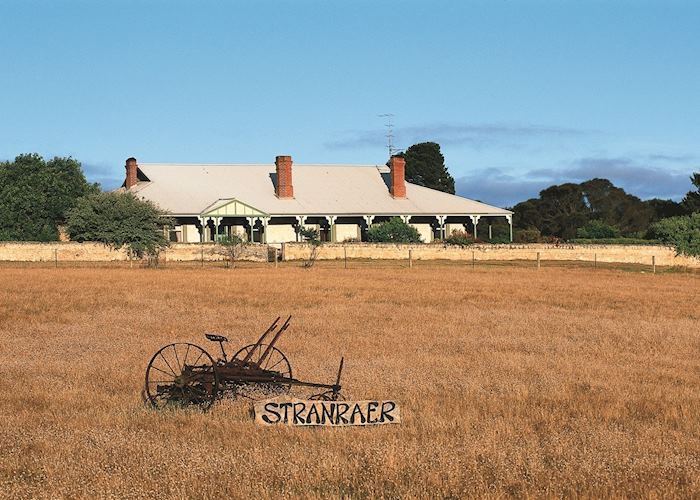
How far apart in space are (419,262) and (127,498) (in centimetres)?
5571

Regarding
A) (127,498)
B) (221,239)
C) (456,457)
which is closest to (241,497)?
A: (127,498)

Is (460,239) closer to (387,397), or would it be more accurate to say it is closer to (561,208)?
(561,208)

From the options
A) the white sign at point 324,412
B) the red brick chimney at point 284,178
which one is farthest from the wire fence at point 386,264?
the white sign at point 324,412

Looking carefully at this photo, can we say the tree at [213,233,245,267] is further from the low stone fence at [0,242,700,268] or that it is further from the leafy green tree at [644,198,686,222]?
the leafy green tree at [644,198,686,222]

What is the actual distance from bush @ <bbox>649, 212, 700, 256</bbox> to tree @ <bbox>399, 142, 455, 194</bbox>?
4253 centimetres

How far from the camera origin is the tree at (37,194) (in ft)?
239

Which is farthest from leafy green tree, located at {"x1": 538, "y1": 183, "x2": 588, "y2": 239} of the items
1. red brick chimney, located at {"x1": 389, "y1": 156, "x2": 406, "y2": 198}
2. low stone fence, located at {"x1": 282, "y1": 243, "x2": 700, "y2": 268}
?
low stone fence, located at {"x1": 282, "y1": 243, "x2": 700, "y2": 268}

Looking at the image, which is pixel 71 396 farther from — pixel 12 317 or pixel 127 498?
pixel 12 317

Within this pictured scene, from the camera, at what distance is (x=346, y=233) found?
256 ft

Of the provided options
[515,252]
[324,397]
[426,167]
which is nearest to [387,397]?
[324,397]

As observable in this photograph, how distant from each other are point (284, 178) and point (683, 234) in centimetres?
3150

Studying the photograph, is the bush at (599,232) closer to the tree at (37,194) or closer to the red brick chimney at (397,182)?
the red brick chimney at (397,182)

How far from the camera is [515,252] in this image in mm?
68625

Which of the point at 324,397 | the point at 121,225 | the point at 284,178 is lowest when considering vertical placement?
the point at 324,397
